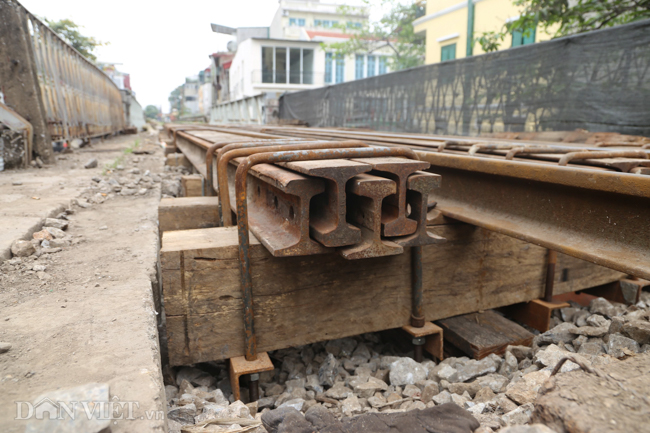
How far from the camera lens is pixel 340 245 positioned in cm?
182

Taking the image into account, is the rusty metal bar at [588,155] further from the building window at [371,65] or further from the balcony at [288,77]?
the building window at [371,65]

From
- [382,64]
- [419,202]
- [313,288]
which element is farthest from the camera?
[382,64]

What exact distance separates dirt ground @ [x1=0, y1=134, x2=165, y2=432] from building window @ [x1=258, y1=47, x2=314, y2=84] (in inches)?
1285

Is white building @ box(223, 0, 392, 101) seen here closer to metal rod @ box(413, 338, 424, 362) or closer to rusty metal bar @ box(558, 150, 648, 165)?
metal rod @ box(413, 338, 424, 362)

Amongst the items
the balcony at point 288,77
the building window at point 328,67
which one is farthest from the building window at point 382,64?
the balcony at point 288,77

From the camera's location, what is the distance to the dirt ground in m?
1.36

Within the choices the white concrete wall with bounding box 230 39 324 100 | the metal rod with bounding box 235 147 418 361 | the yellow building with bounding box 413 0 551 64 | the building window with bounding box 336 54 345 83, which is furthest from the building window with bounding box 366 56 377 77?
the metal rod with bounding box 235 147 418 361

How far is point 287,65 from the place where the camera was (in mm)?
33938

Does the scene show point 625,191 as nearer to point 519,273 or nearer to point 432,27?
point 519,273

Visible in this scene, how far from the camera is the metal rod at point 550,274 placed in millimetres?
2869

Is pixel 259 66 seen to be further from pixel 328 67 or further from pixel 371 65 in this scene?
pixel 371 65

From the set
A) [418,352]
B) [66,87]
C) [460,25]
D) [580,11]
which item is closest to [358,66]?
[460,25]

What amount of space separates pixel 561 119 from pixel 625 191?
16.9ft

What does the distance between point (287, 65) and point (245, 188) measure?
112 ft
